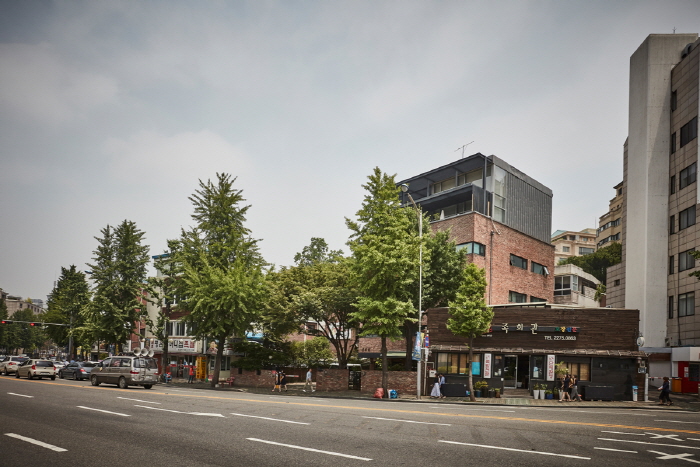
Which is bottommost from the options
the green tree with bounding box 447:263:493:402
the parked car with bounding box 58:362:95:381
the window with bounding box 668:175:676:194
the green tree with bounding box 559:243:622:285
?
the parked car with bounding box 58:362:95:381

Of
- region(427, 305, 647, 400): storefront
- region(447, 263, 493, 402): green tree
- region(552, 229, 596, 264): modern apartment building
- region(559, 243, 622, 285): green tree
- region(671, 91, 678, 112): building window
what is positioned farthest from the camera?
region(552, 229, 596, 264): modern apartment building

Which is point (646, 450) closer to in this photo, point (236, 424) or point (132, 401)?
point (236, 424)

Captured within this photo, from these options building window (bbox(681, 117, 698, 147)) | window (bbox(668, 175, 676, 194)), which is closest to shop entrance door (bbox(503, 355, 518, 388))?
window (bbox(668, 175, 676, 194))

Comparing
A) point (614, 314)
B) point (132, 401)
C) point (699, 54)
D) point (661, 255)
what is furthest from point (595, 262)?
point (132, 401)

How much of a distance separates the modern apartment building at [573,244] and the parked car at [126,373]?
111m

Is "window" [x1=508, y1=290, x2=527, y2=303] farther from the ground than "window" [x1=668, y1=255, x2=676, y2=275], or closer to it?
closer to it

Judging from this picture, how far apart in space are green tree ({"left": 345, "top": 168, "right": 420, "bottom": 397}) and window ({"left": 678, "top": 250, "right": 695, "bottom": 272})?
2552 cm

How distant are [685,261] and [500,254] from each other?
621 inches

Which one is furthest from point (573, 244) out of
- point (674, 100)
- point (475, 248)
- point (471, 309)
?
point (471, 309)

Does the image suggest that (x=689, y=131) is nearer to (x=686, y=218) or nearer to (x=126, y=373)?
(x=686, y=218)

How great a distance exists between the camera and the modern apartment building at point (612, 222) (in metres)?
93.8

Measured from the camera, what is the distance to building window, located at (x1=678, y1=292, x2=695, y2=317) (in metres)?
46.0

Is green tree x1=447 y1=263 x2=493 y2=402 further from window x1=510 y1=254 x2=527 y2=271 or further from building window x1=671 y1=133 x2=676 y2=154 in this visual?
building window x1=671 y1=133 x2=676 y2=154

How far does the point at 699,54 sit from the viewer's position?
46344 millimetres
